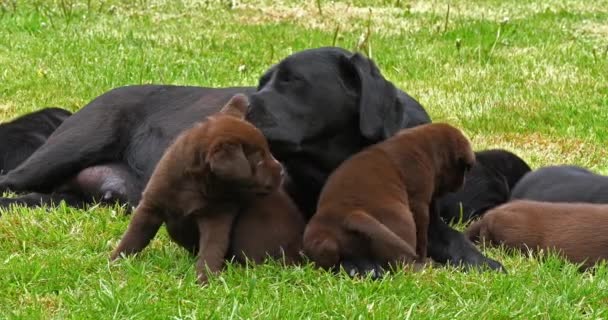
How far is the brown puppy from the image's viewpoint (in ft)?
17.3

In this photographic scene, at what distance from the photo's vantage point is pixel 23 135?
23.9 ft

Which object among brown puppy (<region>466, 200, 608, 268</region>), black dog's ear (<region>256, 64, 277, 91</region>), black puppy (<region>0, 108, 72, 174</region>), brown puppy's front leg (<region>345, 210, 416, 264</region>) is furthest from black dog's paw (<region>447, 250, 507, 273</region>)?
black puppy (<region>0, 108, 72, 174</region>)

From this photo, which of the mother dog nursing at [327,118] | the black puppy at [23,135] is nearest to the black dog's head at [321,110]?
the mother dog nursing at [327,118]

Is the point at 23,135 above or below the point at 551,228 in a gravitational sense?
below

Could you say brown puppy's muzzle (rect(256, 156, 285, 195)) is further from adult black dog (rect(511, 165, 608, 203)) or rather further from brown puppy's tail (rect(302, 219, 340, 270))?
adult black dog (rect(511, 165, 608, 203))

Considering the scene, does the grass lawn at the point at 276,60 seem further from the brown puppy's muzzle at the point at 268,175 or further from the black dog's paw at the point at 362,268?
the brown puppy's muzzle at the point at 268,175

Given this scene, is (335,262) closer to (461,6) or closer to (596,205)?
(596,205)

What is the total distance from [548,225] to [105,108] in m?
2.88

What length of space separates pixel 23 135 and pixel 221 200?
2863 millimetres

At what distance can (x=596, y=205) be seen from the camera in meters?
5.57

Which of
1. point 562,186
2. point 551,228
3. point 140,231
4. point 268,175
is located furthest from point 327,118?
point 562,186

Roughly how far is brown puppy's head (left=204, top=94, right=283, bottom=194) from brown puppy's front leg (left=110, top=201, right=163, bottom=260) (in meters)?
0.44

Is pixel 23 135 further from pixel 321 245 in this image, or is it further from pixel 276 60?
pixel 276 60

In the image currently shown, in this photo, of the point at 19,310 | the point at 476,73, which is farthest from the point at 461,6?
the point at 19,310
